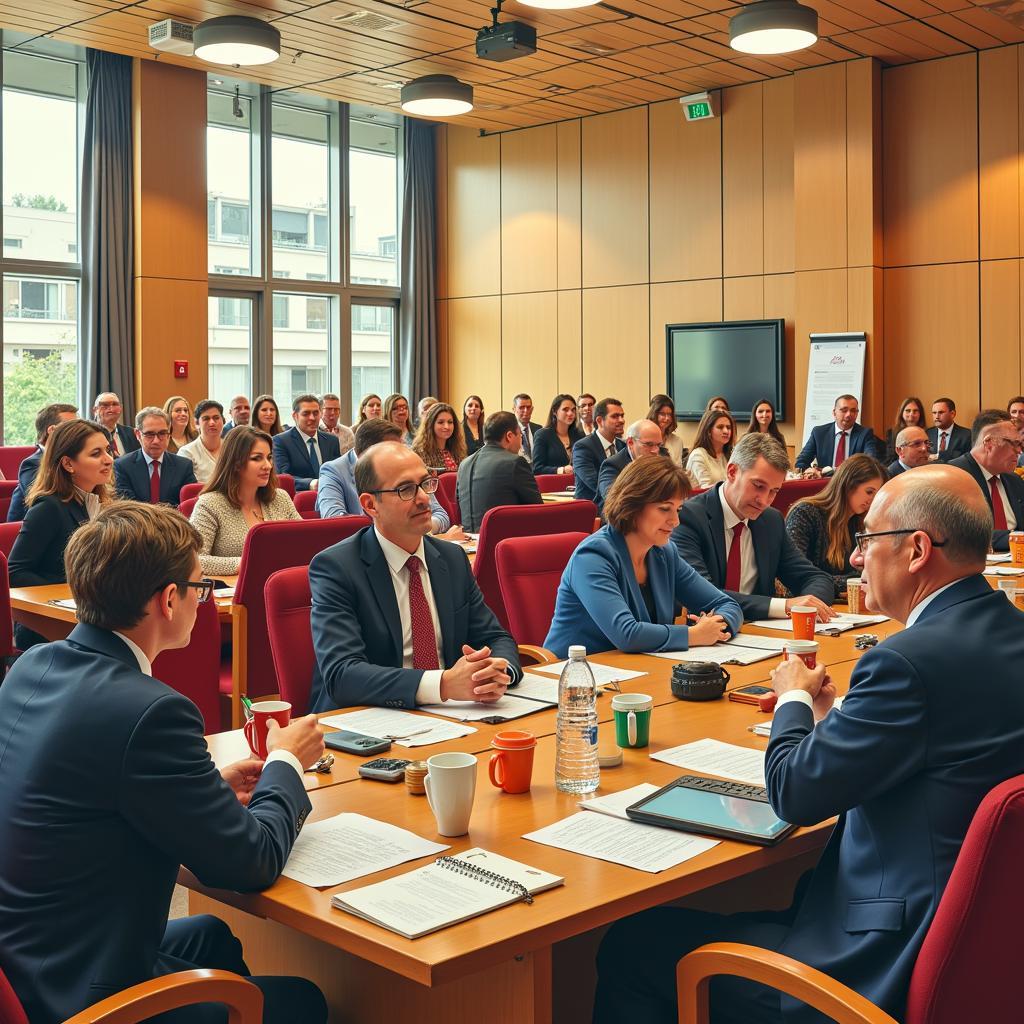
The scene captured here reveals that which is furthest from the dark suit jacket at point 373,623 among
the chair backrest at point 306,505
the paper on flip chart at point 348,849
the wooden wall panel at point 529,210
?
the wooden wall panel at point 529,210

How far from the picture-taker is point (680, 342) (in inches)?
543

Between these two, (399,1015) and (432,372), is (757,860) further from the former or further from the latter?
(432,372)

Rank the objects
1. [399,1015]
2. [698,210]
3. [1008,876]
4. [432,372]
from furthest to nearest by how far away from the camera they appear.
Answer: [432,372] → [698,210] → [399,1015] → [1008,876]

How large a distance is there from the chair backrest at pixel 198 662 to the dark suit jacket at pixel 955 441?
840cm

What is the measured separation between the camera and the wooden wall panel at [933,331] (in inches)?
469

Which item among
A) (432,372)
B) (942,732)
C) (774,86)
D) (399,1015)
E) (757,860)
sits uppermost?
(774,86)

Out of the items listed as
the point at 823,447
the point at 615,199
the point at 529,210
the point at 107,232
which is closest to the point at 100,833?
the point at 823,447

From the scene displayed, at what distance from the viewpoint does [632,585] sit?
13.4 feet

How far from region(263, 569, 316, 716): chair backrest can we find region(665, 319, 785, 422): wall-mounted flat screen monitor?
1004cm

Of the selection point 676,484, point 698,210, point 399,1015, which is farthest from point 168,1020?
point 698,210

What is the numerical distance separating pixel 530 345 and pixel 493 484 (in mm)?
8047

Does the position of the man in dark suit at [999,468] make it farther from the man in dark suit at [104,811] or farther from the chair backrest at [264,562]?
the man in dark suit at [104,811]

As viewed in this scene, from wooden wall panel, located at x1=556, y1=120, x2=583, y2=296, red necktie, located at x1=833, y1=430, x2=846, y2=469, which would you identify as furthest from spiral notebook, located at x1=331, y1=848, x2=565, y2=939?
wooden wall panel, located at x1=556, y1=120, x2=583, y2=296

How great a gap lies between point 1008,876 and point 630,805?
0.81 m
